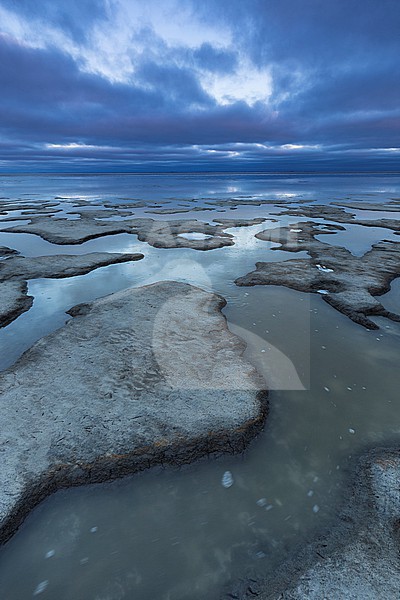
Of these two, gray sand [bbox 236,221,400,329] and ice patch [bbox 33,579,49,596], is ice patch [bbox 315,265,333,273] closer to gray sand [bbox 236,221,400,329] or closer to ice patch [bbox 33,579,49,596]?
gray sand [bbox 236,221,400,329]

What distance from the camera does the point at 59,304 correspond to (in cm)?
755

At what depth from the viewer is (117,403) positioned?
416cm

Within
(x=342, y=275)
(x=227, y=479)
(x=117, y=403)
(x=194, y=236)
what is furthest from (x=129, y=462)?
(x=194, y=236)

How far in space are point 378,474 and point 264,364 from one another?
2198 millimetres

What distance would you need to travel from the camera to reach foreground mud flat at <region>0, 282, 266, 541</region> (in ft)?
11.0

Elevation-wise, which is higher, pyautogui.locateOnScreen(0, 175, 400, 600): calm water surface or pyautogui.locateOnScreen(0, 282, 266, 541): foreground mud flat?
pyautogui.locateOnScreen(0, 282, 266, 541): foreground mud flat

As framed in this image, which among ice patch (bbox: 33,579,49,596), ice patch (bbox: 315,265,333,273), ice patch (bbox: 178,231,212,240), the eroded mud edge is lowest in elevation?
ice patch (bbox: 178,231,212,240)

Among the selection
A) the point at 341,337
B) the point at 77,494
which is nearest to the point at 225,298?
the point at 341,337

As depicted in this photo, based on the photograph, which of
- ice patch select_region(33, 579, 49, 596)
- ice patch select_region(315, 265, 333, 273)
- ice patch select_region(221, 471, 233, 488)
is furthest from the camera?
ice patch select_region(315, 265, 333, 273)

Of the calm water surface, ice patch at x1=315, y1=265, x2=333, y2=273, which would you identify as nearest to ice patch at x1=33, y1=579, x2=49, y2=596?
the calm water surface

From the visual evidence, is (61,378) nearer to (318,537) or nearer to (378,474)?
(318,537)

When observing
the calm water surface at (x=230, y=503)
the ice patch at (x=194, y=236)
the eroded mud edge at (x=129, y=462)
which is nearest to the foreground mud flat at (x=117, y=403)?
the eroded mud edge at (x=129, y=462)

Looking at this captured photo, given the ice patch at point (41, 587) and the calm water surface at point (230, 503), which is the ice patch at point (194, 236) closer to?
the calm water surface at point (230, 503)

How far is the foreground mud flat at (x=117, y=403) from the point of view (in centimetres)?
336
